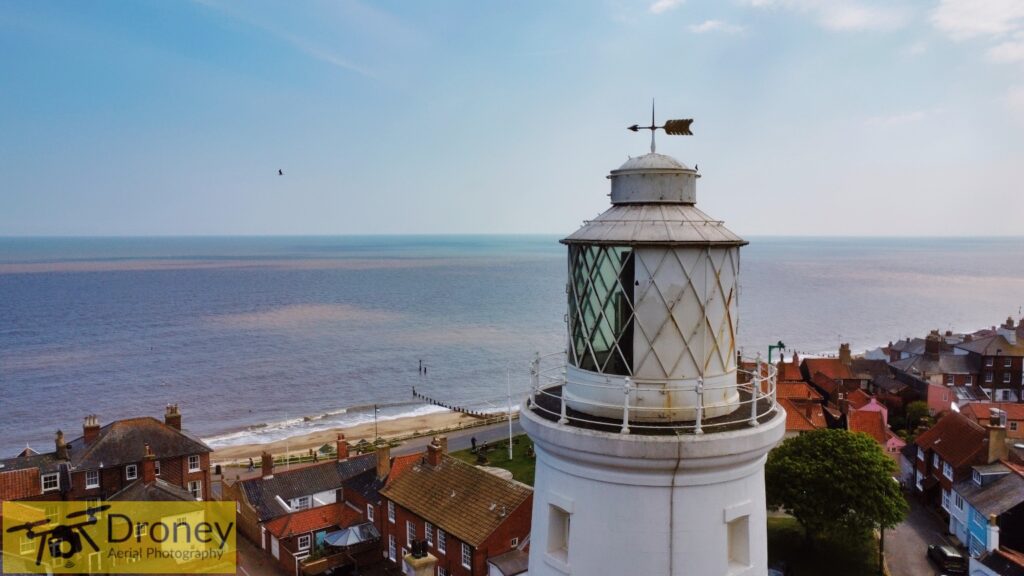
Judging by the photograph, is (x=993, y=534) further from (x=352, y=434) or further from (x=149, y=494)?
(x=352, y=434)

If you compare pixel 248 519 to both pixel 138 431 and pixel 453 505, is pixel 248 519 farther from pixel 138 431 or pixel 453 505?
pixel 453 505

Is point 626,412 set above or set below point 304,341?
above

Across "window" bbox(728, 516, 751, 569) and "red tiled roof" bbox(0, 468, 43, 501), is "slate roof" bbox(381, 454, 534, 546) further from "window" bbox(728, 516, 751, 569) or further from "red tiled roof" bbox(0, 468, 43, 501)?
"window" bbox(728, 516, 751, 569)

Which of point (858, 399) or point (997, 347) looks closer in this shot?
point (858, 399)

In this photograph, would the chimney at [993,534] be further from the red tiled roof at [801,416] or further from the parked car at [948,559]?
the red tiled roof at [801,416]

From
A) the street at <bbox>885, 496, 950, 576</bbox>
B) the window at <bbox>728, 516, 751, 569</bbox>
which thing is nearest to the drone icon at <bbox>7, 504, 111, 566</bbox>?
the window at <bbox>728, 516, 751, 569</bbox>

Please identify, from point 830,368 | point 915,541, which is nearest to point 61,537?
point 915,541
